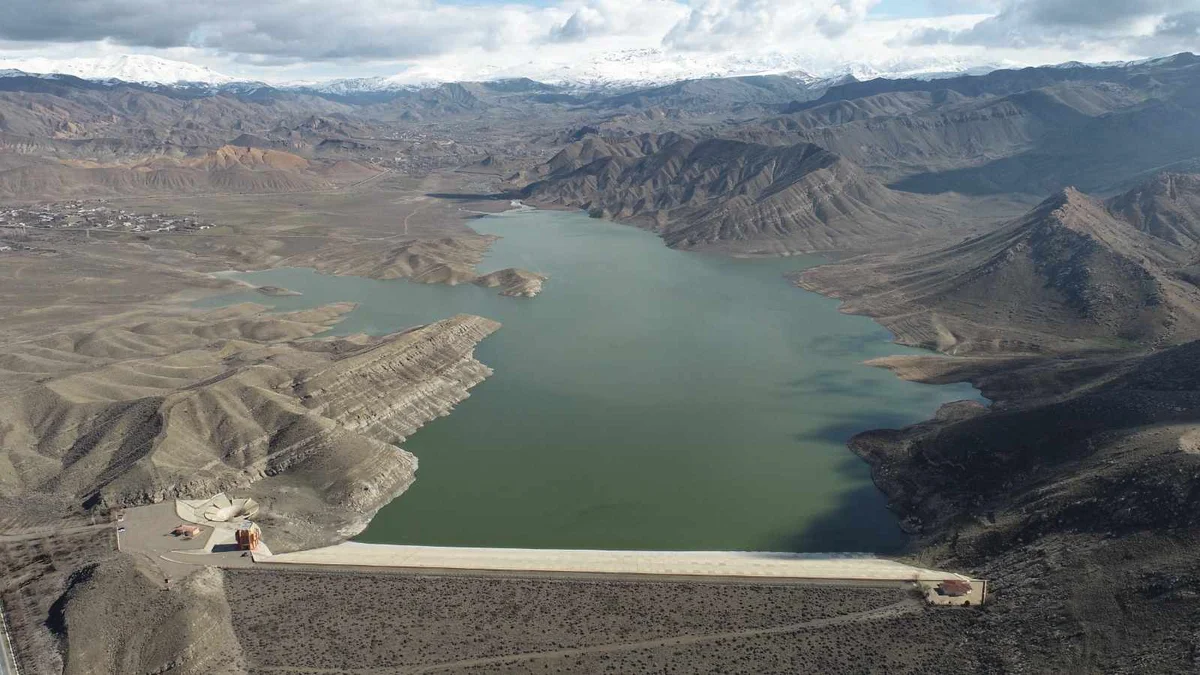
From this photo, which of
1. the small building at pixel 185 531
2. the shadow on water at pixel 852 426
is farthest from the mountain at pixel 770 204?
the small building at pixel 185 531

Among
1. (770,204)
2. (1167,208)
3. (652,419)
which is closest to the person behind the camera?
(652,419)

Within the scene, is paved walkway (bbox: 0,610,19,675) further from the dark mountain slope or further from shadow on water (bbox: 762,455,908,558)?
the dark mountain slope

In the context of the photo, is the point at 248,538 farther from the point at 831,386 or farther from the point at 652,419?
the point at 831,386

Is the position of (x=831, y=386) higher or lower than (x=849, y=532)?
higher

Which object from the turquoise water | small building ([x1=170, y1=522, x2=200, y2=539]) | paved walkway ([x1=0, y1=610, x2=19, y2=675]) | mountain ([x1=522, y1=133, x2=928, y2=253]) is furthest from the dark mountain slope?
mountain ([x1=522, y1=133, x2=928, y2=253])

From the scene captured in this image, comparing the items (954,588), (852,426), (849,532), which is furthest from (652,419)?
(954,588)

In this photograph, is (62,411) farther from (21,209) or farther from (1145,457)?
(21,209)
